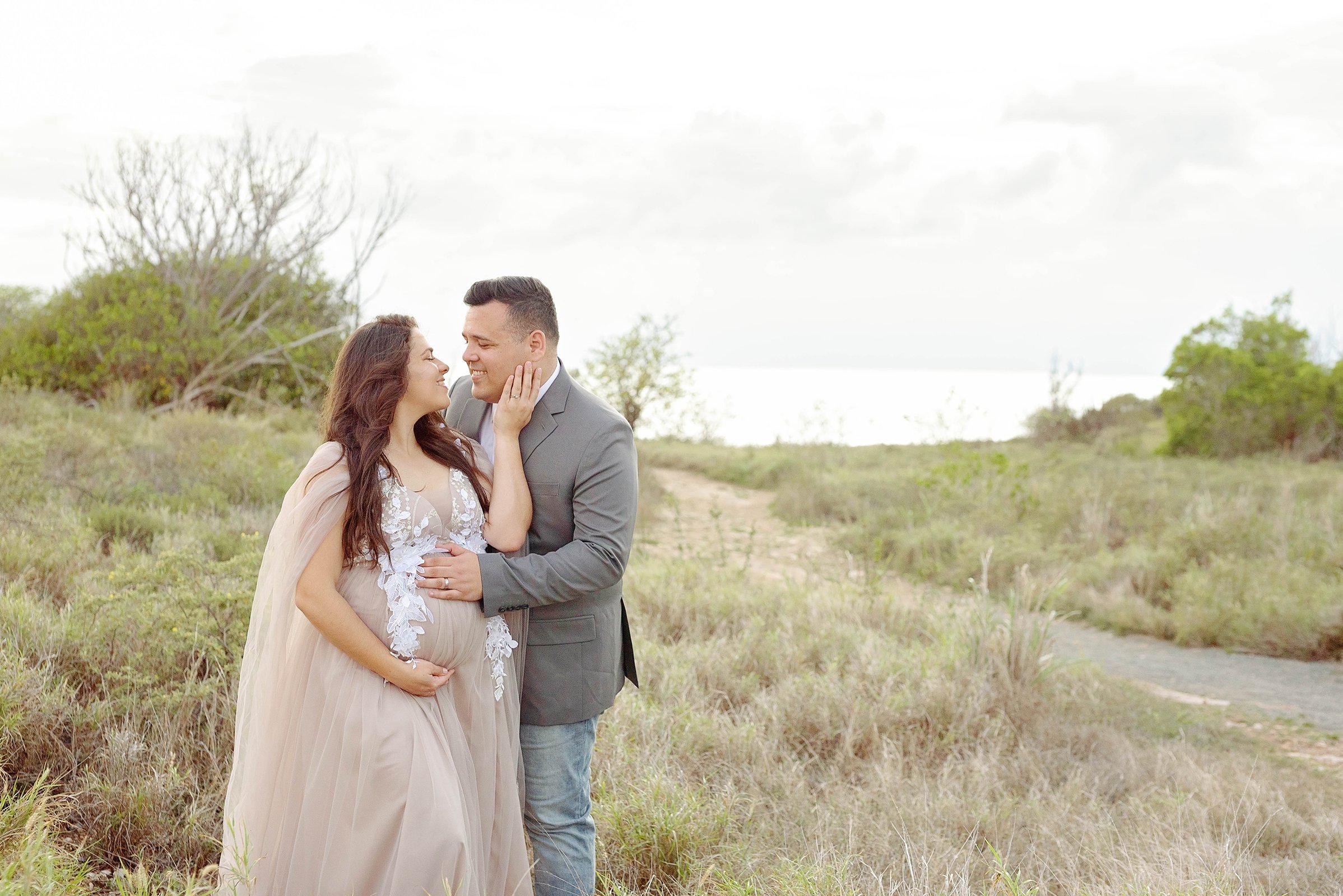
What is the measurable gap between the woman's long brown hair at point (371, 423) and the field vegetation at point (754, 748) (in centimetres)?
109

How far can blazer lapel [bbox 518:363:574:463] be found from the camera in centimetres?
314

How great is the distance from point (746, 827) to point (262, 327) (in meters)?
13.5

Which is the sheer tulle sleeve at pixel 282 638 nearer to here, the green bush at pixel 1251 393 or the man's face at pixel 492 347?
the man's face at pixel 492 347

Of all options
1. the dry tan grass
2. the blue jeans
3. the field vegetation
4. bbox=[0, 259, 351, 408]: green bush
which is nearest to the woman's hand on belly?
the blue jeans

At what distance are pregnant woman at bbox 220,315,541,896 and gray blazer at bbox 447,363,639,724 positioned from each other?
0.28 ft

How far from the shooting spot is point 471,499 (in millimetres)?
3123

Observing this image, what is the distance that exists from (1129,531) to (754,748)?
8128 mm

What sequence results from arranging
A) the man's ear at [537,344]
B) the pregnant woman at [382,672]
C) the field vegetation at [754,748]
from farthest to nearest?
the field vegetation at [754,748]
the man's ear at [537,344]
the pregnant woman at [382,672]

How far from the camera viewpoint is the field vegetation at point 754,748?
3.61m

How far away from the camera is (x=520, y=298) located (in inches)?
122

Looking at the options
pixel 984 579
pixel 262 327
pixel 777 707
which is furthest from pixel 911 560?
pixel 262 327

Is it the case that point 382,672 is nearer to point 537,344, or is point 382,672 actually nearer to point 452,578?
point 452,578

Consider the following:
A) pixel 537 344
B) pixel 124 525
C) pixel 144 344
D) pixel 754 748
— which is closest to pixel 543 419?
pixel 537 344

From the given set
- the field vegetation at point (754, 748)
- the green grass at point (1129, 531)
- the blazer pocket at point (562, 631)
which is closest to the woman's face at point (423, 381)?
the blazer pocket at point (562, 631)
